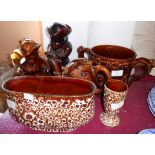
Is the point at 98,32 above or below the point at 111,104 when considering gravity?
above

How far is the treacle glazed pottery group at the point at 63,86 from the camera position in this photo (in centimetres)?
47

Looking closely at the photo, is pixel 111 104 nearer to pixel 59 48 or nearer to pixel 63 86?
pixel 63 86

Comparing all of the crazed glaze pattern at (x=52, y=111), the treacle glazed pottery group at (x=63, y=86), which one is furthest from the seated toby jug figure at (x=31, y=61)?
the crazed glaze pattern at (x=52, y=111)

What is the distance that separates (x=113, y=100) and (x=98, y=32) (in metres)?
0.37

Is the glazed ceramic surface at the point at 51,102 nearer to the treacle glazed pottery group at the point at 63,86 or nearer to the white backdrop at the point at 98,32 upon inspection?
the treacle glazed pottery group at the point at 63,86

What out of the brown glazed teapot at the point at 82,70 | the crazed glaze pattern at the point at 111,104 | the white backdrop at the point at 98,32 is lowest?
the crazed glaze pattern at the point at 111,104

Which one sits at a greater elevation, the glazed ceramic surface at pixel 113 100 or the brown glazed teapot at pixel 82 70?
the brown glazed teapot at pixel 82 70

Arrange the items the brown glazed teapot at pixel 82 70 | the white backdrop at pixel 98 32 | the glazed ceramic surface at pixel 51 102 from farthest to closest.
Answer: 1. the white backdrop at pixel 98 32
2. the brown glazed teapot at pixel 82 70
3. the glazed ceramic surface at pixel 51 102

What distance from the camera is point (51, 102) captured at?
0.47 meters

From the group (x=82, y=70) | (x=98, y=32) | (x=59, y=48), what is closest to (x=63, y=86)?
(x=82, y=70)

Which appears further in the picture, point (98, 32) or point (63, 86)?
point (98, 32)

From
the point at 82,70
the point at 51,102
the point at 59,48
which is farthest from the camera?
the point at 59,48

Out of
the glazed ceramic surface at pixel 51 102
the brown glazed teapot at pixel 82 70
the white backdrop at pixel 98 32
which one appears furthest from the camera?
the white backdrop at pixel 98 32
